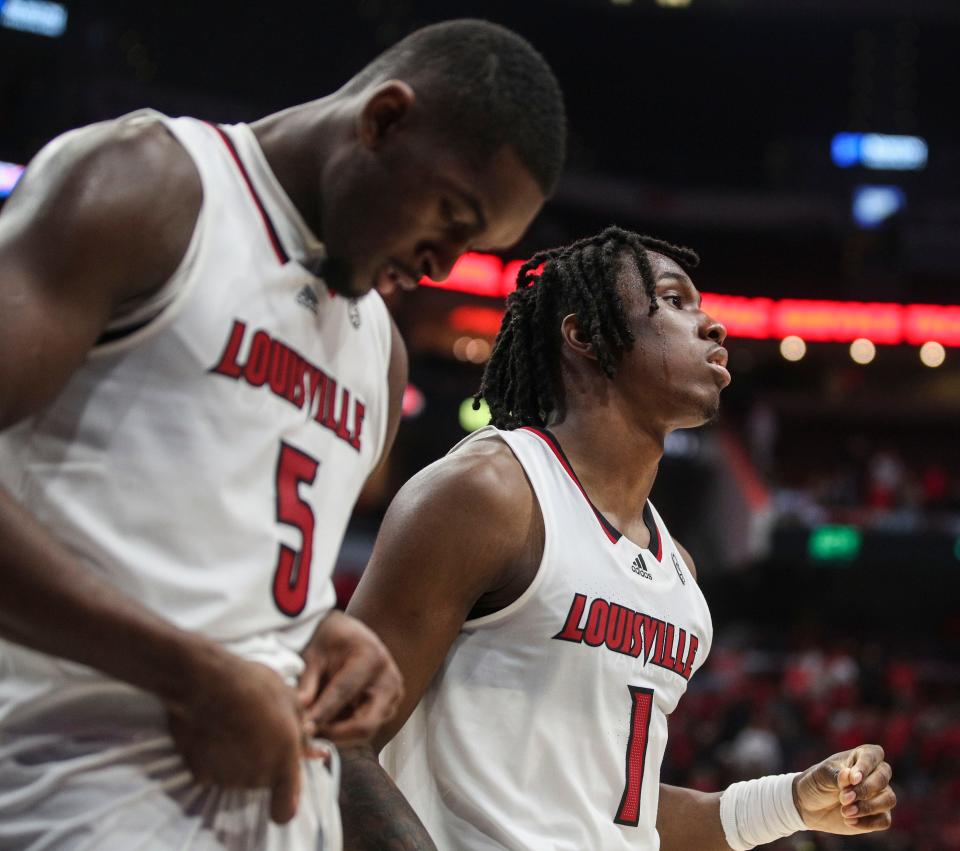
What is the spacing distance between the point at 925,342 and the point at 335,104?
2334 centimetres

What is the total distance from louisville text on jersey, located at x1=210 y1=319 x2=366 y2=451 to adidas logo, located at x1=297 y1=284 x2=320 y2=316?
75 millimetres

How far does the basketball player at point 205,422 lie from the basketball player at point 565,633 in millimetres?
723

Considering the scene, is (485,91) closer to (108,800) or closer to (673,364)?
(108,800)

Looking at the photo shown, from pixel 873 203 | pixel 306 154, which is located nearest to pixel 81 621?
pixel 306 154

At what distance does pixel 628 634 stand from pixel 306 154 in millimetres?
1458

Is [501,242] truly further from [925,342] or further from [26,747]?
[925,342]

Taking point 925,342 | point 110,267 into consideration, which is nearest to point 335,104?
point 110,267

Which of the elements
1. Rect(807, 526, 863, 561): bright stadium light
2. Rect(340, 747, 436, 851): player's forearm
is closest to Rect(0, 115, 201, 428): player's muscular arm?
Rect(340, 747, 436, 851): player's forearm

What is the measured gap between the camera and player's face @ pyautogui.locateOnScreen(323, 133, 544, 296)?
1.66 m

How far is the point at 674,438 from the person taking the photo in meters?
20.2

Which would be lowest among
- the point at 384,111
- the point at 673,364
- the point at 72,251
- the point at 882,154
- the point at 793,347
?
the point at 793,347

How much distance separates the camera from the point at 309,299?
180cm

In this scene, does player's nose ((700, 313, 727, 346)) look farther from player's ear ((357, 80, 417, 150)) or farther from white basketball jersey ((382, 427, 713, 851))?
player's ear ((357, 80, 417, 150))

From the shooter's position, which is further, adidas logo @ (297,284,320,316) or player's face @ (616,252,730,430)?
player's face @ (616,252,730,430)
